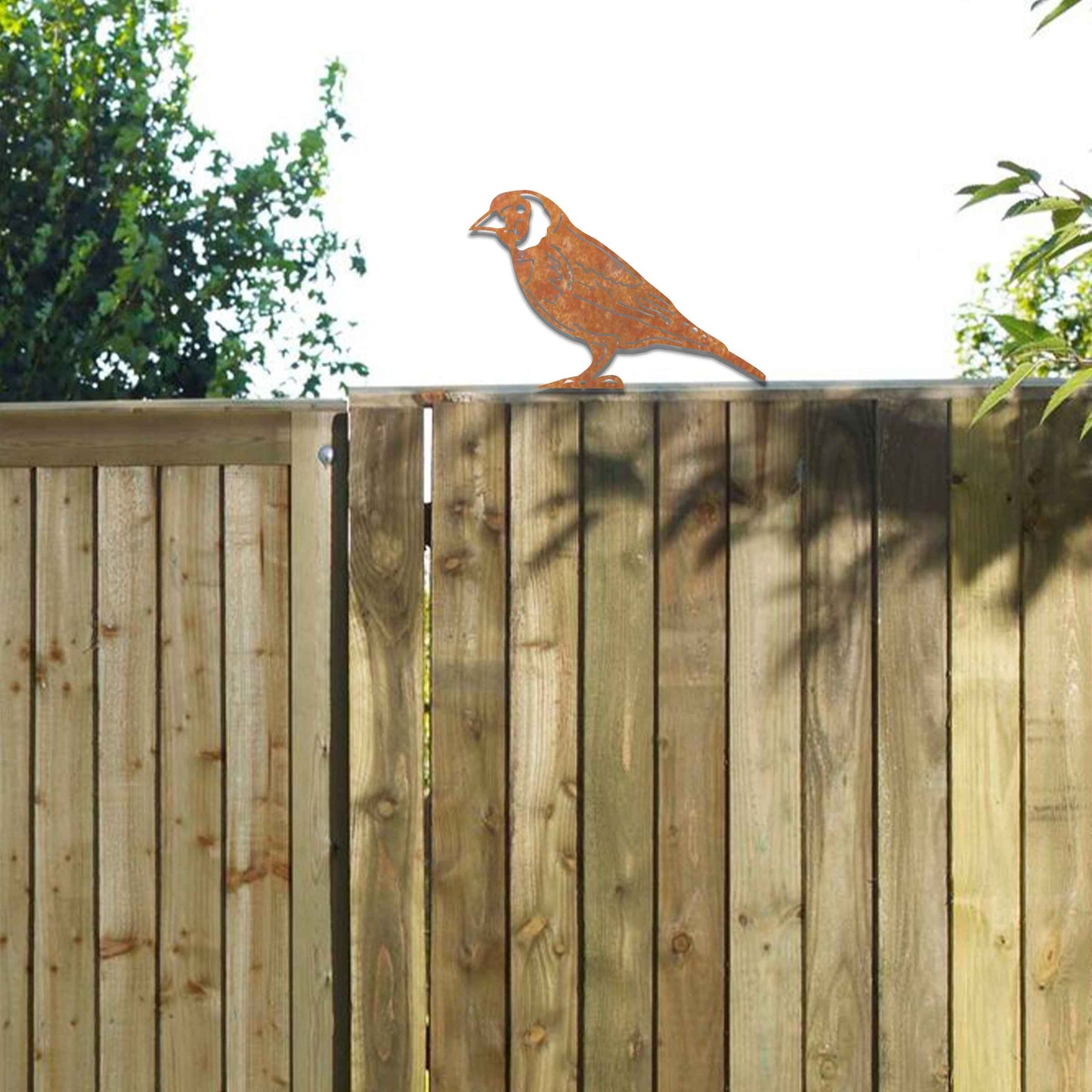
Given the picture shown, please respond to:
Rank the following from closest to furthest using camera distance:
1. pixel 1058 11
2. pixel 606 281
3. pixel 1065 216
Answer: pixel 1058 11 < pixel 1065 216 < pixel 606 281

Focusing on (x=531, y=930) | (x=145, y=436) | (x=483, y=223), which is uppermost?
(x=483, y=223)

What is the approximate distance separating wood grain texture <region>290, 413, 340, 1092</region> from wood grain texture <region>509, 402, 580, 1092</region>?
0.41 meters

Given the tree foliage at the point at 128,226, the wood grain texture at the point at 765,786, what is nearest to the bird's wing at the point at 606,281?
the wood grain texture at the point at 765,786

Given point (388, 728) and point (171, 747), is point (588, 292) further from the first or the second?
point (171, 747)

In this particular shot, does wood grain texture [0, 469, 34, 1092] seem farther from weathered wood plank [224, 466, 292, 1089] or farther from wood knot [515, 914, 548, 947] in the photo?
Result: wood knot [515, 914, 548, 947]

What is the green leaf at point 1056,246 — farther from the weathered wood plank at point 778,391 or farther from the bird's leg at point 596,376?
the bird's leg at point 596,376

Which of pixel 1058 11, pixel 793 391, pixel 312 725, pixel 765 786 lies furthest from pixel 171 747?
pixel 1058 11

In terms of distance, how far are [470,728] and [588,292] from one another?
3.04ft

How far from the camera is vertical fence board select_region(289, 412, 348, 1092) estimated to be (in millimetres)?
3521

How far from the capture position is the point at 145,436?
364 centimetres

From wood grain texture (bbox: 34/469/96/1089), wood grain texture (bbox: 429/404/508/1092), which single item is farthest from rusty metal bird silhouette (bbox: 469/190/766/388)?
wood grain texture (bbox: 34/469/96/1089)

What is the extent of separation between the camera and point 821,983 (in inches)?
134

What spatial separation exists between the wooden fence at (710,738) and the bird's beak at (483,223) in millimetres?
341

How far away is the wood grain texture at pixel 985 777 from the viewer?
133 inches
